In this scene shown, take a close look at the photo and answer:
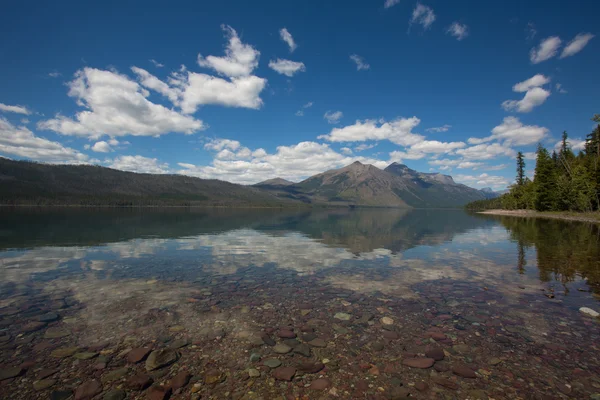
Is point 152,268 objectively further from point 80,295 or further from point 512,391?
point 512,391

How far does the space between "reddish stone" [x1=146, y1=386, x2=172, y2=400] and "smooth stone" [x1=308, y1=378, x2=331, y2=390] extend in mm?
3955

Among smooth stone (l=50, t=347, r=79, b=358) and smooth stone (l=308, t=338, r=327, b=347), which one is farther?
smooth stone (l=308, t=338, r=327, b=347)

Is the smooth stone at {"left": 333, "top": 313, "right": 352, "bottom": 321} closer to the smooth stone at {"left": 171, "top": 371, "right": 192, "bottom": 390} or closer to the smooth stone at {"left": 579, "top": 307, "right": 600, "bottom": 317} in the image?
the smooth stone at {"left": 171, "top": 371, "right": 192, "bottom": 390}

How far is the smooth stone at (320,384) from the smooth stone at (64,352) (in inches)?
327

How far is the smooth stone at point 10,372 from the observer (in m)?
8.48

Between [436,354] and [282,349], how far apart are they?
216 inches

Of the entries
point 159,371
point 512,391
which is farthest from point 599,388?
point 159,371

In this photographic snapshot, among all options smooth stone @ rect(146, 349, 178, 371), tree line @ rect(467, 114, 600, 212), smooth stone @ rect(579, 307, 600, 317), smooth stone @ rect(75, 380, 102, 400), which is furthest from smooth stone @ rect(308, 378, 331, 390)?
tree line @ rect(467, 114, 600, 212)

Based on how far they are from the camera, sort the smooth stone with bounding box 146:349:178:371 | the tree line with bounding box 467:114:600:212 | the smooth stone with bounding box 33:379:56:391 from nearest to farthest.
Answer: the smooth stone with bounding box 33:379:56:391 < the smooth stone with bounding box 146:349:178:371 < the tree line with bounding box 467:114:600:212

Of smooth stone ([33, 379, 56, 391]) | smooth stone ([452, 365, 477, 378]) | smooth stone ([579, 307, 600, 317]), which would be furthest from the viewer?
smooth stone ([579, 307, 600, 317])

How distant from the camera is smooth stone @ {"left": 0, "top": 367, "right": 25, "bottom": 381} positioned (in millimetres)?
8484

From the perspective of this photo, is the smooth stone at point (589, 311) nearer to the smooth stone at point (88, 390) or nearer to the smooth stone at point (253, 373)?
the smooth stone at point (253, 373)

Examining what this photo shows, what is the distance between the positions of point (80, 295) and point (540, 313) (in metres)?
24.1

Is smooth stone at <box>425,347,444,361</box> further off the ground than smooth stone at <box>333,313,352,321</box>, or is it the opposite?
smooth stone at <box>425,347,444,361</box>
